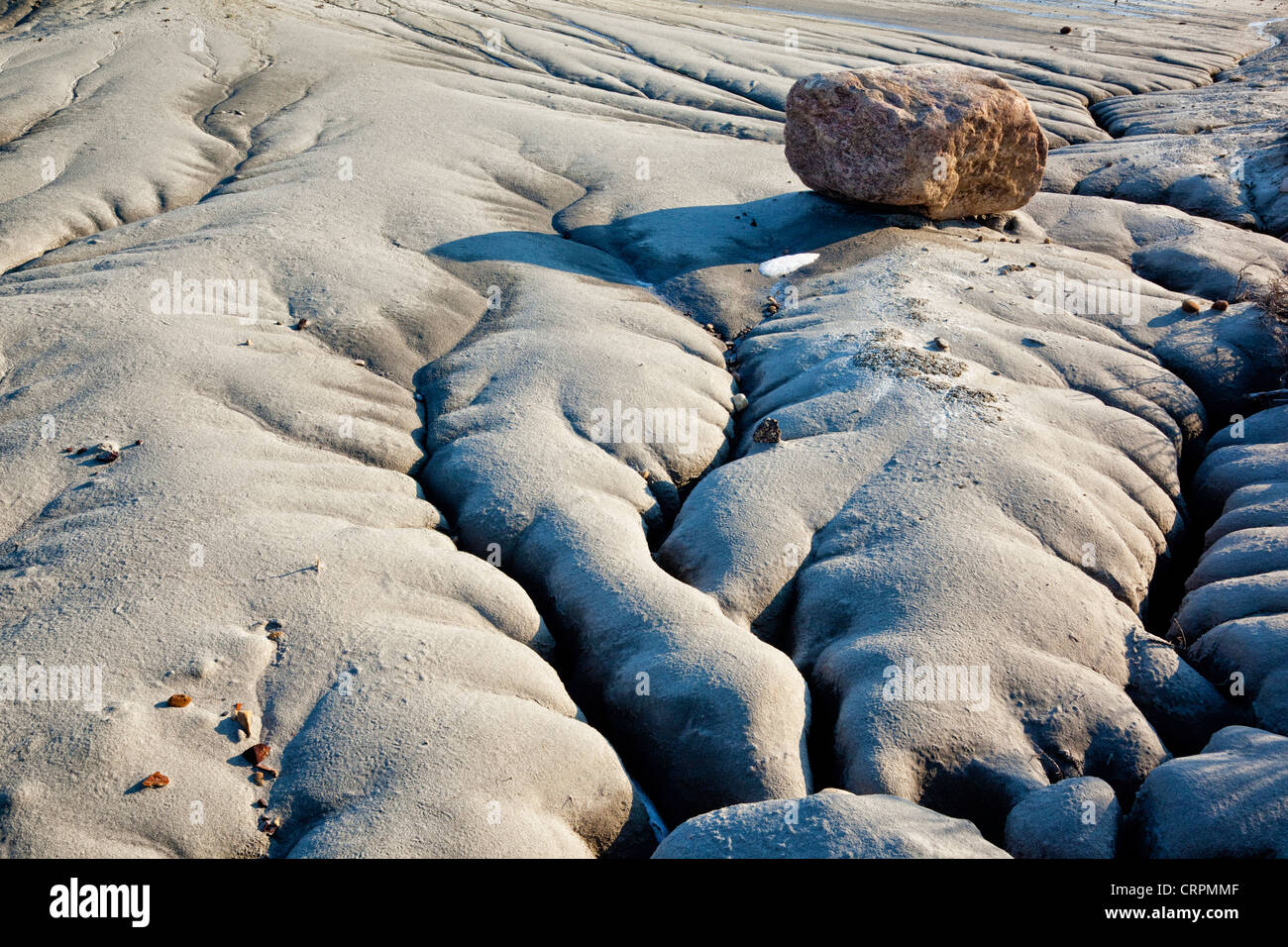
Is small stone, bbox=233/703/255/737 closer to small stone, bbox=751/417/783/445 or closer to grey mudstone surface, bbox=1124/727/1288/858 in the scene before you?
small stone, bbox=751/417/783/445

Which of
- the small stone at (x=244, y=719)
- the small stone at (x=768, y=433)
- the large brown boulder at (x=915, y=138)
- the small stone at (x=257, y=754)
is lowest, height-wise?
the small stone at (x=257, y=754)

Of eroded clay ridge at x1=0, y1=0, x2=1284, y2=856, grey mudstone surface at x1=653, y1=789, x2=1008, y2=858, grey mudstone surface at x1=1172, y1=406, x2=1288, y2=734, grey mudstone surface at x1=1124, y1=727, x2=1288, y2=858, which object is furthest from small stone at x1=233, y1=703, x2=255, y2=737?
grey mudstone surface at x1=1172, y1=406, x2=1288, y2=734

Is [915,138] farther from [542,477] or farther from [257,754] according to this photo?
[257,754]

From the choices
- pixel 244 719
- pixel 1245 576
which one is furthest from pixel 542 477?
pixel 1245 576

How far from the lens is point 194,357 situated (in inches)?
202

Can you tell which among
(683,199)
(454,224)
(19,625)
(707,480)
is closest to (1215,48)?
(683,199)

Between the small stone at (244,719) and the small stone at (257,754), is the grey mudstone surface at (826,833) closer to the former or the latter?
the small stone at (257,754)

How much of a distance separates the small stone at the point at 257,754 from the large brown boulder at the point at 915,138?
6.28 meters

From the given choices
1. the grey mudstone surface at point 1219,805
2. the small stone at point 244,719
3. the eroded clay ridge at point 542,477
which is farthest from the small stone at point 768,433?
the small stone at point 244,719

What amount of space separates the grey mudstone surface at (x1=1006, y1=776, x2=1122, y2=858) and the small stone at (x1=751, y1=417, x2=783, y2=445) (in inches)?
91.8

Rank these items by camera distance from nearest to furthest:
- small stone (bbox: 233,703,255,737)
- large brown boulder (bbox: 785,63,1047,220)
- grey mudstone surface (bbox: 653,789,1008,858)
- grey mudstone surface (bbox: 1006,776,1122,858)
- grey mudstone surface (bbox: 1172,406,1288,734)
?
grey mudstone surface (bbox: 653,789,1008,858) → grey mudstone surface (bbox: 1006,776,1122,858) → small stone (bbox: 233,703,255,737) → grey mudstone surface (bbox: 1172,406,1288,734) → large brown boulder (bbox: 785,63,1047,220)

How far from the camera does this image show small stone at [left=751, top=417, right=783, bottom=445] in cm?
518

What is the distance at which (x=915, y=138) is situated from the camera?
7.29 metres

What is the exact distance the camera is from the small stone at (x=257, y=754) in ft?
10.6
